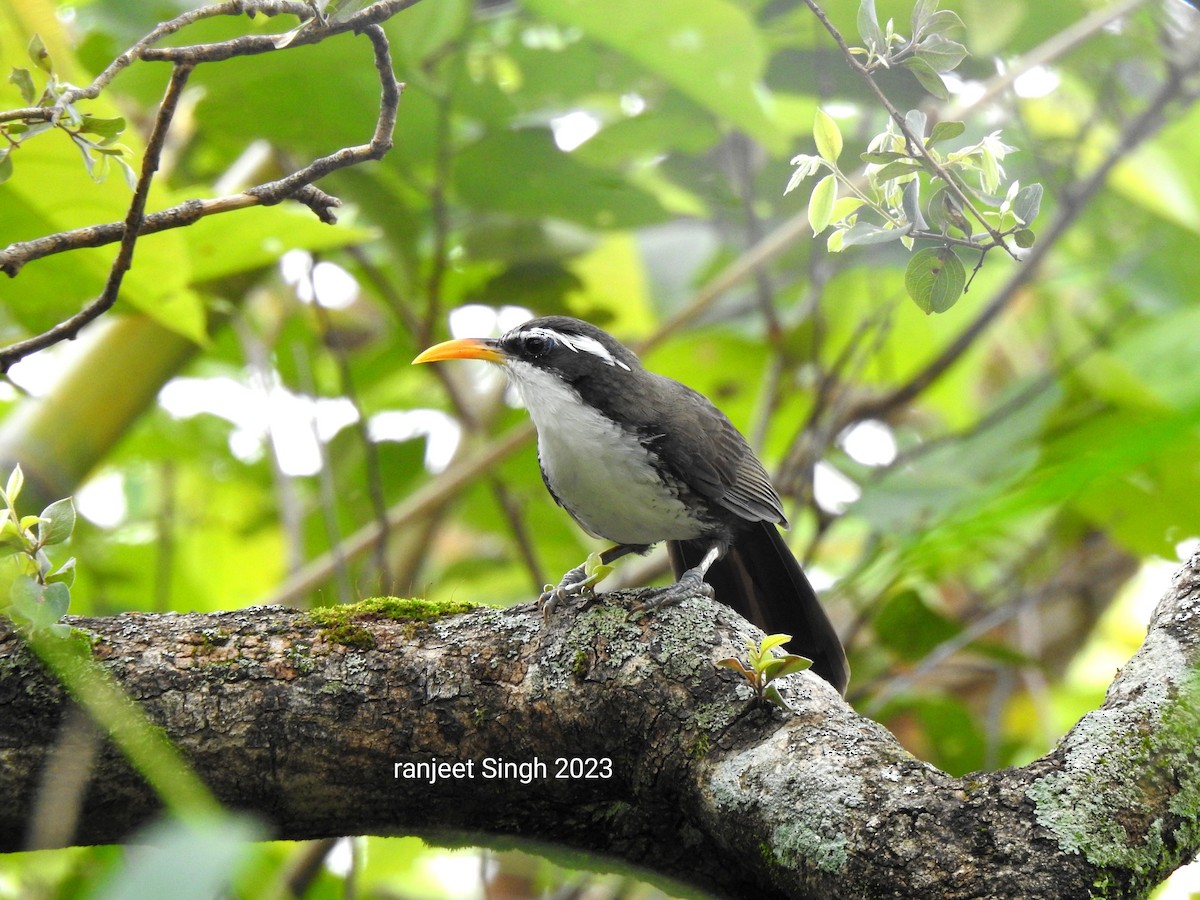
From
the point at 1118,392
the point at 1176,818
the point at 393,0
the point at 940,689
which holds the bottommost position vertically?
the point at 940,689

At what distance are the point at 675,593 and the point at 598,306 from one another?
2.42 metres

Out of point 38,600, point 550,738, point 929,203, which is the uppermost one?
point 38,600

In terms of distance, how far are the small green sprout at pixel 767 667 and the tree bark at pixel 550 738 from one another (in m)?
0.06

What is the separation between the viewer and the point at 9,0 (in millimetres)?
2588

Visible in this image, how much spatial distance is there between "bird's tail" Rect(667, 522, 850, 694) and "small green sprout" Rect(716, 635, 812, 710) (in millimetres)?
1230

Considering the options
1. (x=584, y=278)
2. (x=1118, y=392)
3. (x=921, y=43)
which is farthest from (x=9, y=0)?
(x=1118, y=392)

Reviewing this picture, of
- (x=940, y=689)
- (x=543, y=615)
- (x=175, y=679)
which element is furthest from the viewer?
(x=940, y=689)

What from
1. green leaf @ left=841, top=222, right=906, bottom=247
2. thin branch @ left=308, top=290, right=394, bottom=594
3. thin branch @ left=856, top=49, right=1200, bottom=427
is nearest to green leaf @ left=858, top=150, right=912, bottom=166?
green leaf @ left=841, top=222, right=906, bottom=247

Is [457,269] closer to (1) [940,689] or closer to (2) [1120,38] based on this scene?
(2) [1120,38]

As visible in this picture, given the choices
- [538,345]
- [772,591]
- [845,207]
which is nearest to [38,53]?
[845,207]

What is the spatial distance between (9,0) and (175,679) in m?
1.61

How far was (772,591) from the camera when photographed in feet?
11.7

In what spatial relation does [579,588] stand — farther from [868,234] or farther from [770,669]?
[868,234]

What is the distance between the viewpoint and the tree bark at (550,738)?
1.89m
